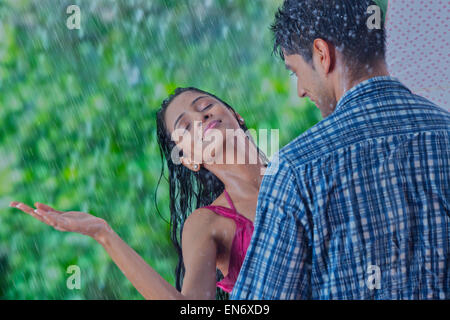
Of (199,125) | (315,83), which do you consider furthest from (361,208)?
(199,125)

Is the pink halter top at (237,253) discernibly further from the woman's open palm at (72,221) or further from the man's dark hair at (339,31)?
the man's dark hair at (339,31)

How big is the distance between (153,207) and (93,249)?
0.65 feet

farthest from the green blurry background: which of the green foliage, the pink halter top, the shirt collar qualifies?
the shirt collar

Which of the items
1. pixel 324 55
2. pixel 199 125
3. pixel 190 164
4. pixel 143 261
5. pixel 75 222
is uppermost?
pixel 324 55

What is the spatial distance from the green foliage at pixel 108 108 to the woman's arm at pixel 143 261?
50 millimetres

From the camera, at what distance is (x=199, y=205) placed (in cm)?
145

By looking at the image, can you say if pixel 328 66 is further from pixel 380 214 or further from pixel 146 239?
pixel 146 239

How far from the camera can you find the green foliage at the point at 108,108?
4.84 ft

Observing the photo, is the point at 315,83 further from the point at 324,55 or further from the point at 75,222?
the point at 75,222

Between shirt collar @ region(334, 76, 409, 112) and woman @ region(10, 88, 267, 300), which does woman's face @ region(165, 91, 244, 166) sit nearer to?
woman @ region(10, 88, 267, 300)

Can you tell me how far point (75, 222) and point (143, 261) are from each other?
22 cm
